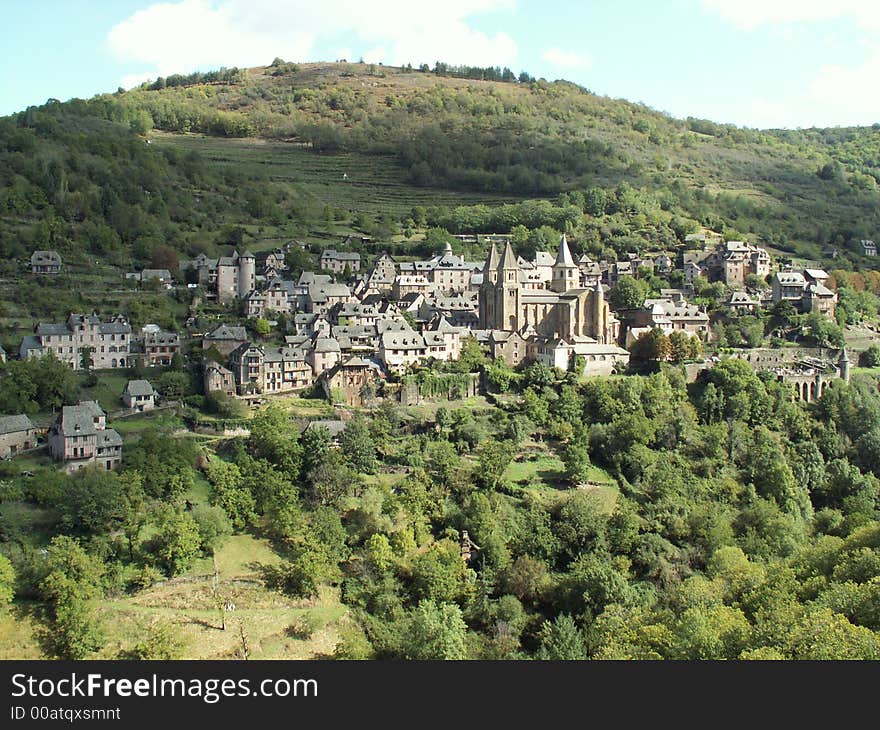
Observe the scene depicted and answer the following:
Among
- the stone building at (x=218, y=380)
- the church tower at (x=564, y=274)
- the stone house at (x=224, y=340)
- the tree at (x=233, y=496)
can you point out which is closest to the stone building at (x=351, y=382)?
the stone building at (x=218, y=380)

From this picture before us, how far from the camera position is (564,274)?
67.6 meters

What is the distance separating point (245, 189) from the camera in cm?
9462

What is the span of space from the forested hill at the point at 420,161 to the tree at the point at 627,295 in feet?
48.6

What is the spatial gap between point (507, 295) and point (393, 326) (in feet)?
31.4

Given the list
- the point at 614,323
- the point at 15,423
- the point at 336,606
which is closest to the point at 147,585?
the point at 336,606

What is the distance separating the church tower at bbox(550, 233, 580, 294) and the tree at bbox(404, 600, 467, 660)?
36203mm

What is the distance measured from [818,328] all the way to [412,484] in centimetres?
3534

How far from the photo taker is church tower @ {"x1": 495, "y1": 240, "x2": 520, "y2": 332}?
203 ft

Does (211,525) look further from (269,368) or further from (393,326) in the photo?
(393,326)

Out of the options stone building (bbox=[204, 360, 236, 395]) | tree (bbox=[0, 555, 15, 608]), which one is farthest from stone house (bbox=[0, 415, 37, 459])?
stone building (bbox=[204, 360, 236, 395])

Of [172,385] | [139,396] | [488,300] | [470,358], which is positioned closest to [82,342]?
[172,385]

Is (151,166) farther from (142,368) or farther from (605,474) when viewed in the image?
(605,474)

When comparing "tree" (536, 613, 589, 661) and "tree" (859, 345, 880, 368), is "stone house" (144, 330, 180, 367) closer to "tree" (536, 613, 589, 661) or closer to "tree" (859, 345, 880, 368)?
"tree" (536, 613, 589, 661)

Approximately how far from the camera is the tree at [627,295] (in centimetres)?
6644
